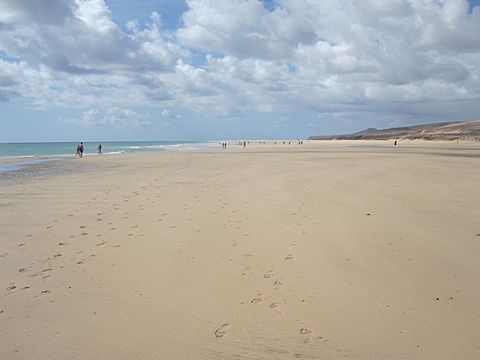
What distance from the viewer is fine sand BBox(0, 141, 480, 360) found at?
3.64 metres

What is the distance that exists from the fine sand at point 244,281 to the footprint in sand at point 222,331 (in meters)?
0.01

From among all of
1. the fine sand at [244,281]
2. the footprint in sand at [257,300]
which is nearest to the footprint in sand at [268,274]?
the fine sand at [244,281]

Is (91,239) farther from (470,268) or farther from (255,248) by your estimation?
(470,268)

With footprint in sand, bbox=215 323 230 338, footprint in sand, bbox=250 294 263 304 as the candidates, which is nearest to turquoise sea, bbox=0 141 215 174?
footprint in sand, bbox=250 294 263 304

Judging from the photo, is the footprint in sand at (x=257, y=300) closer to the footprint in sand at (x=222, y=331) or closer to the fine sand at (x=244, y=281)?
the fine sand at (x=244, y=281)

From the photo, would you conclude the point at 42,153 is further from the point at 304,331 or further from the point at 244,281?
the point at 304,331

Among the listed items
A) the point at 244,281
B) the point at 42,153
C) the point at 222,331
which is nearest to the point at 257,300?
the point at 244,281

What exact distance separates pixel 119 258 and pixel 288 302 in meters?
3.25

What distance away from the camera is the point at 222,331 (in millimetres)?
→ 3859

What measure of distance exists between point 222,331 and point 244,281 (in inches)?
51.7

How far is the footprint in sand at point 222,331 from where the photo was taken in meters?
3.79

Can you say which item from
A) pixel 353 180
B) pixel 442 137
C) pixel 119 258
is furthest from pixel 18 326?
pixel 442 137

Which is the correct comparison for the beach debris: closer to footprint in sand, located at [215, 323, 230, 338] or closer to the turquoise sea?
footprint in sand, located at [215, 323, 230, 338]

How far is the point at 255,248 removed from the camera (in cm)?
655
